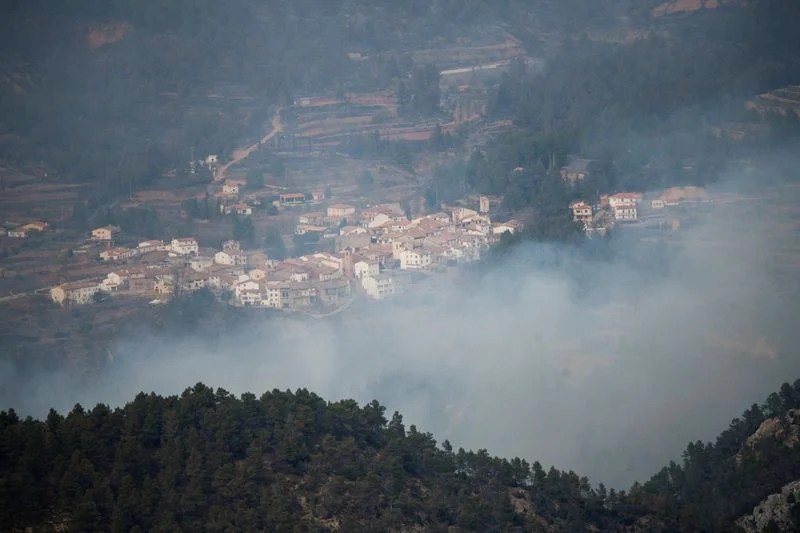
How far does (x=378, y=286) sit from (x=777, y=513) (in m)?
12.7

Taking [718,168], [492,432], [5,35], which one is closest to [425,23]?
[5,35]

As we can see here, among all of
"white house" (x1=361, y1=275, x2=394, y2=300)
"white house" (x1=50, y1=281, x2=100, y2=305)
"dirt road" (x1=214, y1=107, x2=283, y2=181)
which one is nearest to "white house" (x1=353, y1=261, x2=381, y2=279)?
"white house" (x1=361, y1=275, x2=394, y2=300)

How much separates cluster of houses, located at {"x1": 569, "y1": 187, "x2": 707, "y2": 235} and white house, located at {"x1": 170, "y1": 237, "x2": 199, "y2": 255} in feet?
21.2

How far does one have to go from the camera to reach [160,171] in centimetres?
3600

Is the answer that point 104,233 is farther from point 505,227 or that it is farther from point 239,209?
point 505,227

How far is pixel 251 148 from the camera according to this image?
124 ft

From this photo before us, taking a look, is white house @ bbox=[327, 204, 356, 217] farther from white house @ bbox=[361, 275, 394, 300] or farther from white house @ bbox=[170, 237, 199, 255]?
white house @ bbox=[361, 275, 394, 300]

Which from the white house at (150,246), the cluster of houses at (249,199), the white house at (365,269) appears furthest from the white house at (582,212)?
the white house at (150,246)

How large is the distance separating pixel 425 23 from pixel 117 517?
30.7m

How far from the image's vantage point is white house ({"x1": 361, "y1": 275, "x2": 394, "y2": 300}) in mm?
29297

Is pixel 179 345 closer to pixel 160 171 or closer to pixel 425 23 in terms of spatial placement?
pixel 160 171

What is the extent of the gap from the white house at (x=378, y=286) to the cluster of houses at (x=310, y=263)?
2 cm

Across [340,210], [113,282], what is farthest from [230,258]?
[340,210]

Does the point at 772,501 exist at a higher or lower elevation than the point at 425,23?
lower
